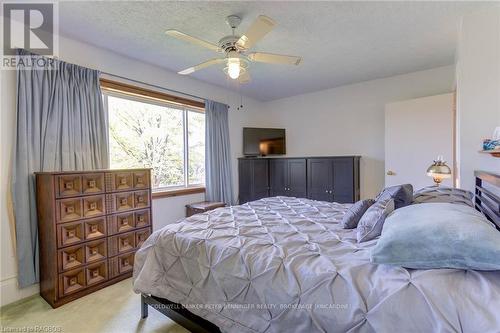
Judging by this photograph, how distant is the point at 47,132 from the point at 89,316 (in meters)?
1.73

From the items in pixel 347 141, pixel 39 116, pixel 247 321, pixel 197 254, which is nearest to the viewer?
pixel 247 321

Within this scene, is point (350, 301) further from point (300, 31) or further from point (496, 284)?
point (300, 31)

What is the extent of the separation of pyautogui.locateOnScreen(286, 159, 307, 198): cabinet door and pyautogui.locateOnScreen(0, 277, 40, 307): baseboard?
362cm

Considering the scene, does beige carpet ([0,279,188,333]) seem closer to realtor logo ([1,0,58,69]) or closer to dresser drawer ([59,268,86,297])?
dresser drawer ([59,268,86,297])

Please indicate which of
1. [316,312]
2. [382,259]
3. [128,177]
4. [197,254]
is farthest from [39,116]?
[382,259]

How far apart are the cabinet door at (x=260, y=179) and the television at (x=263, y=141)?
1.00 feet

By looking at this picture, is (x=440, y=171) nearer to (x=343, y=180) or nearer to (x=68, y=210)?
(x=343, y=180)

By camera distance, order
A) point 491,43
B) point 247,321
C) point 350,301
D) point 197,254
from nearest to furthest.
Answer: point 350,301
point 247,321
point 197,254
point 491,43

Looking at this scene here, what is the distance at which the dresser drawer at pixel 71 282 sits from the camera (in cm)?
218

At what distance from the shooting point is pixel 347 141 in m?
4.45

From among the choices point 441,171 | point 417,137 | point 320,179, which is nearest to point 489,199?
point 441,171

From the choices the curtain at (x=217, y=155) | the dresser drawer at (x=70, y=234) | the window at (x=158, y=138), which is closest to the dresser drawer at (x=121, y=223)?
the dresser drawer at (x=70, y=234)

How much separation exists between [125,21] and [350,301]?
279 centimetres

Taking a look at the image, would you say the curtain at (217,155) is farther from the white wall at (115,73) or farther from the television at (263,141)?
the television at (263,141)
